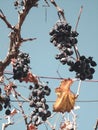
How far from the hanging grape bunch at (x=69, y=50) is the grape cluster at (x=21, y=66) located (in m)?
0.43

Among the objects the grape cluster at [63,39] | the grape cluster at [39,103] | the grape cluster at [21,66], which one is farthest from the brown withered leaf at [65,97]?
the grape cluster at [63,39]

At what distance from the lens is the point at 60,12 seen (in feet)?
9.60

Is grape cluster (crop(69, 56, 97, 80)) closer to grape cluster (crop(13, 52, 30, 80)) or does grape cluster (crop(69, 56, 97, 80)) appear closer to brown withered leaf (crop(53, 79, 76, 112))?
grape cluster (crop(13, 52, 30, 80))

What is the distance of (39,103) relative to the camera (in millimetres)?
3205

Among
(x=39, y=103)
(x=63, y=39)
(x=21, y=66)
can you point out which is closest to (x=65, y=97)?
(x=39, y=103)

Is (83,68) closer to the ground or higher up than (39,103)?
higher up

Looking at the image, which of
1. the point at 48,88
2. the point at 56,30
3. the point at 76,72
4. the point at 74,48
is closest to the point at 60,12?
the point at 56,30

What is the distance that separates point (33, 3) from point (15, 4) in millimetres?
864

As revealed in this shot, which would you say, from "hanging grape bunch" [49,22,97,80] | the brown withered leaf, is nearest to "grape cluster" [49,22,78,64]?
"hanging grape bunch" [49,22,97,80]

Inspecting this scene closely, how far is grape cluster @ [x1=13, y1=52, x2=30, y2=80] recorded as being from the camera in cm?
320

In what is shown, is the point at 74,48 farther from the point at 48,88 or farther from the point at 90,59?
the point at 48,88

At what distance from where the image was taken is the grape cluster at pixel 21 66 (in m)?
3.20

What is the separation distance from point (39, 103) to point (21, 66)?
0.42 metres

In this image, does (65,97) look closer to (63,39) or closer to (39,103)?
(39,103)
